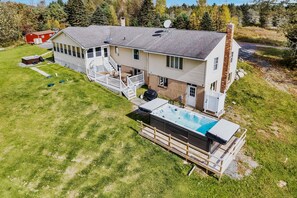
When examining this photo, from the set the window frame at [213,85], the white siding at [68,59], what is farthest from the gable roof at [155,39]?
the window frame at [213,85]

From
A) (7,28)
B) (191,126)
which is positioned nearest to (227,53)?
(191,126)

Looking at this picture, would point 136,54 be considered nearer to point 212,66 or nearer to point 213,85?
point 212,66

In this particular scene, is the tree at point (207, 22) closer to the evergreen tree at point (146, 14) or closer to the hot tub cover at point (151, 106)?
the evergreen tree at point (146, 14)

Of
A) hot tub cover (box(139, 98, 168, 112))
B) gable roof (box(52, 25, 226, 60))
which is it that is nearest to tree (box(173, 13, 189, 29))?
gable roof (box(52, 25, 226, 60))

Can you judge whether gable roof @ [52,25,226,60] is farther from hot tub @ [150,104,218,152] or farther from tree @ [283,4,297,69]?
tree @ [283,4,297,69]

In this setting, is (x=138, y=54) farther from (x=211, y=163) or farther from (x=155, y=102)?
(x=211, y=163)

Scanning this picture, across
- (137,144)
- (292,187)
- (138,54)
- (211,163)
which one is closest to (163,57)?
(138,54)
